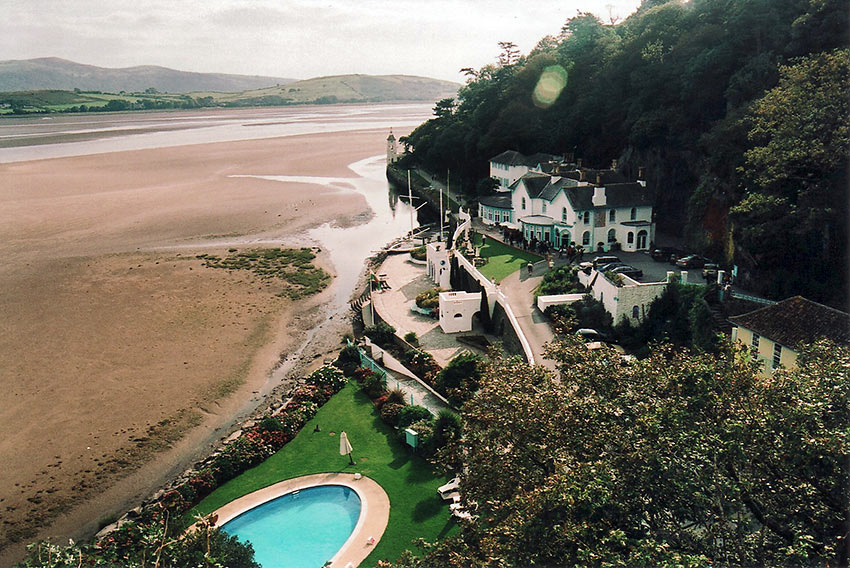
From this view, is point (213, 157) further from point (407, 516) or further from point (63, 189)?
point (407, 516)

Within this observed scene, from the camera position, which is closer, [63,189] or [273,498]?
[273,498]

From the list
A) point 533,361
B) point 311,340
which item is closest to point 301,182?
point 311,340

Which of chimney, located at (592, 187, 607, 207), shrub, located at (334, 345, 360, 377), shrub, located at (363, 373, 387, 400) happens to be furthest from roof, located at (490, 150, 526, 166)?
shrub, located at (363, 373, 387, 400)

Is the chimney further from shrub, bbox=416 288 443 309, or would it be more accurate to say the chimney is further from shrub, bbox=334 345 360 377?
shrub, bbox=334 345 360 377

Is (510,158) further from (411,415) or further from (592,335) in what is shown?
(411,415)

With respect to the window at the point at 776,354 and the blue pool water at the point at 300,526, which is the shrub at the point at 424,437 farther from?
the window at the point at 776,354

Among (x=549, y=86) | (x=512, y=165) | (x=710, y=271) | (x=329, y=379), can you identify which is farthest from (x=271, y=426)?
(x=549, y=86)

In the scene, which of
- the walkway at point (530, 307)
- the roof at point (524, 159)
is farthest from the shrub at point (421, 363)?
→ the roof at point (524, 159)
